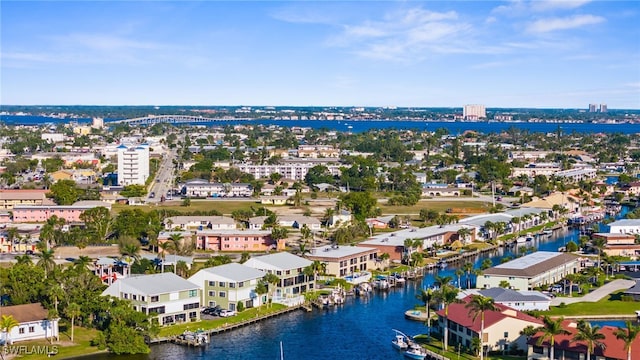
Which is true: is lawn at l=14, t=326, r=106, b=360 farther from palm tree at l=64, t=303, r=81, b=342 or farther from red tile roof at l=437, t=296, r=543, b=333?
red tile roof at l=437, t=296, r=543, b=333

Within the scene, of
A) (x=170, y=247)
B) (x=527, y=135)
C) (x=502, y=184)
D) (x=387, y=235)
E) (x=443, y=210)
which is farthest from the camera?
(x=527, y=135)

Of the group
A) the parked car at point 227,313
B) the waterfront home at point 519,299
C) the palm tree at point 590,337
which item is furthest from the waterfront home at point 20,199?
the palm tree at point 590,337

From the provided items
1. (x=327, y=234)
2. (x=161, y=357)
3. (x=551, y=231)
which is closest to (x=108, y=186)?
(x=327, y=234)

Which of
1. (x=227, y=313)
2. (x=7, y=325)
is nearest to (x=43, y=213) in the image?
(x=227, y=313)

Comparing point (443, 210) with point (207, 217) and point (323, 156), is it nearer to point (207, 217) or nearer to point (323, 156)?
point (207, 217)

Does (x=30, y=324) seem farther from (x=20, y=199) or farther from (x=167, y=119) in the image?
(x=167, y=119)

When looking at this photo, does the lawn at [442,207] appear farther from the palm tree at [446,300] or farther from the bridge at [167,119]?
the bridge at [167,119]

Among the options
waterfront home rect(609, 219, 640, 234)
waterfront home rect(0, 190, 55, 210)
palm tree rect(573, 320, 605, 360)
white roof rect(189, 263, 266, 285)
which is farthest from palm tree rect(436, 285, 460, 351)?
waterfront home rect(0, 190, 55, 210)
